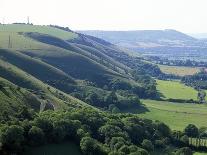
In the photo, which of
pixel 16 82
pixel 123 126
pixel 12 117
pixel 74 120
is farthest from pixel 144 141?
pixel 16 82

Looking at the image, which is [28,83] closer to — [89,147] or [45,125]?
[45,125]

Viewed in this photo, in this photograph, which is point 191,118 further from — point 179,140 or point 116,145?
point 116,145

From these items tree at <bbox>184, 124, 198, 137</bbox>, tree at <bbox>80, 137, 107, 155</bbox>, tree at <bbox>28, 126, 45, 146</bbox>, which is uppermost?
tree at <bbox>28, 126, 45, 146</bbox>

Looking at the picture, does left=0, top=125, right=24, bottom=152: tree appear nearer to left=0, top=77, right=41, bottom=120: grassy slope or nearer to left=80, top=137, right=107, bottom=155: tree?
left=0, top=77, right=41, bottom=120: grassy slope

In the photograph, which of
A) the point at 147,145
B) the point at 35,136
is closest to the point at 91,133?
the point at 147,145

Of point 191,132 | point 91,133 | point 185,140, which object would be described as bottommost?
point 191,132

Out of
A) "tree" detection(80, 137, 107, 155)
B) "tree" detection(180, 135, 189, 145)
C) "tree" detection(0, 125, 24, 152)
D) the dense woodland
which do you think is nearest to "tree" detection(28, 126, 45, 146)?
the dense woodland

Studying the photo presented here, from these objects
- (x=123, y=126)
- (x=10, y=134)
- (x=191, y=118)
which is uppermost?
(x=10, y=134)
